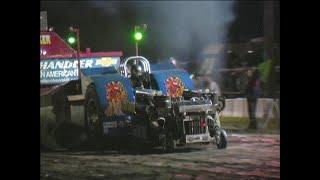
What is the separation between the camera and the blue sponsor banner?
446 cm

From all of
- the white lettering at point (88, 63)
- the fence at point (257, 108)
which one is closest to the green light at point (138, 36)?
the white lettering at point (88, 63)

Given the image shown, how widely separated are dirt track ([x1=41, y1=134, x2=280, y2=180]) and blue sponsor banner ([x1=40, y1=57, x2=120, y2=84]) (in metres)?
0.81

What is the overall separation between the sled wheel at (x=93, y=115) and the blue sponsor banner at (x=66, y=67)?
212 mm

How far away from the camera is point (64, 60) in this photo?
14.7ft

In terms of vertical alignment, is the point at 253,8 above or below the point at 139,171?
above

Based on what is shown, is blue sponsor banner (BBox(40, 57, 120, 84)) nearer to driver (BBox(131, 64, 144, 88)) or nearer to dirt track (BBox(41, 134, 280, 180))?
driver (BBox(131, 64, 144, 88))

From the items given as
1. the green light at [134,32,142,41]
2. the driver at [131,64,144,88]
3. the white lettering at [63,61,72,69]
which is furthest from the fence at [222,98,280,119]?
the white lettering at [63,61,72,69]

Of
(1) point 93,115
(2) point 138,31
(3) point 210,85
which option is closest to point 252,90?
(3) point 210,85
